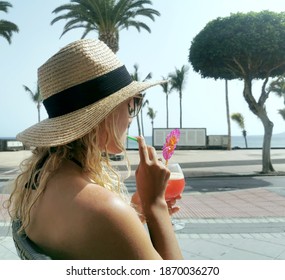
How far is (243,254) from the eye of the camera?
4.38m

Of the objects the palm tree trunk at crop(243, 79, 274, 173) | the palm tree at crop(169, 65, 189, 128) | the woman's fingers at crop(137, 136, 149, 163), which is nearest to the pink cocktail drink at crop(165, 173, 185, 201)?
the woman's fingers at crop(137, 136, 149, 163)

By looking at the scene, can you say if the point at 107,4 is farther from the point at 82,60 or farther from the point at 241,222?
the point at 82,60

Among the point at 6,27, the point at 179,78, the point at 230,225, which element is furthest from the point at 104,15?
the point at 179,78

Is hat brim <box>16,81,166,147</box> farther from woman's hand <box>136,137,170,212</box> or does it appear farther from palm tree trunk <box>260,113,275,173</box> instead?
palm tree trunk <box>260,113,275,173</box>

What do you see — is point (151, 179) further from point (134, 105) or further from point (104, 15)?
point (104, 15)

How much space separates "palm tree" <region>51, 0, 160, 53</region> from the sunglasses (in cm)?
1666

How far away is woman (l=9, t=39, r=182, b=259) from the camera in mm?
908

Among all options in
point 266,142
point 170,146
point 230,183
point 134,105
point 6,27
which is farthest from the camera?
point 6,27

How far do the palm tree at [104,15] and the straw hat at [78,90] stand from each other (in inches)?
660

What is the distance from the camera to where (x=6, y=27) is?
68.5ft

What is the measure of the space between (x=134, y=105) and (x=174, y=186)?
1.35 ft

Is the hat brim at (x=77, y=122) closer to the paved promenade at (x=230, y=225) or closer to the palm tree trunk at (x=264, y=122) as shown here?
the paved promenade at (x=230, y=225)

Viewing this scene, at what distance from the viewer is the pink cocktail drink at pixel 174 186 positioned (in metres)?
1.56

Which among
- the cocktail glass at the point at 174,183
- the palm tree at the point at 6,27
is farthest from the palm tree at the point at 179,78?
the cocktail glass at the point at 174,183
